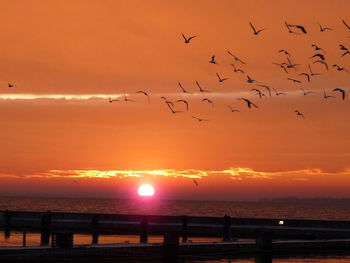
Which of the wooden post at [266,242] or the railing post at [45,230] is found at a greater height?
the railing post at [45,230]

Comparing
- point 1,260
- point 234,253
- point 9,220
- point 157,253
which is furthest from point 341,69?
point 9,220

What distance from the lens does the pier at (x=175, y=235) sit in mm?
33000

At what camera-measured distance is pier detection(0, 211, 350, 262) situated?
33000mm

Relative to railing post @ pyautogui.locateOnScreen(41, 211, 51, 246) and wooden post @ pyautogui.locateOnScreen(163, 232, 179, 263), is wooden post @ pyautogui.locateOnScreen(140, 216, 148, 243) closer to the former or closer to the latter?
railing post @ pyautogui.locateOnScreen(41, 211, 51, 246)

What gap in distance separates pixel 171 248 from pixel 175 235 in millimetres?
617

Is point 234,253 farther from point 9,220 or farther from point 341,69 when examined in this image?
point 9,220

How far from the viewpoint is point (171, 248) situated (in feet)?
102

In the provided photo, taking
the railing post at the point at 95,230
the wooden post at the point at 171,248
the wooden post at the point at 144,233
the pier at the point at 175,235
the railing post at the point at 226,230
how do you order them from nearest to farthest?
the wooden post at the point at 171,248, the pier at the point at 175,235, the railing post at the point at 226,230, the wooden post at the point at 144,233, the railing post at the point at 95,230

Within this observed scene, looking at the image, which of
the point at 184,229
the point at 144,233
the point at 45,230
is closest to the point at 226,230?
the point at 184,229

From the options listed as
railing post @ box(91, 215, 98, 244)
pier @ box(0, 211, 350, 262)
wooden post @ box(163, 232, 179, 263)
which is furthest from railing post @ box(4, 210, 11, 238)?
wooden post @ box(163, 232, 179, 263)

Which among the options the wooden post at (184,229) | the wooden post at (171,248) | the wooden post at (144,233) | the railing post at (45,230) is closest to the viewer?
the wooden post at (171,248)

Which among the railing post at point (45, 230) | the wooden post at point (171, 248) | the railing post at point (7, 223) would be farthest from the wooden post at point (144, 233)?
the wooden post at point (171, 248)

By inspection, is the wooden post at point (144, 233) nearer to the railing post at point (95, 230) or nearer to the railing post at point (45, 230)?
the railing post at point (95, 230)

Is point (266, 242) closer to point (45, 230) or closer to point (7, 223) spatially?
point (45, 230)
